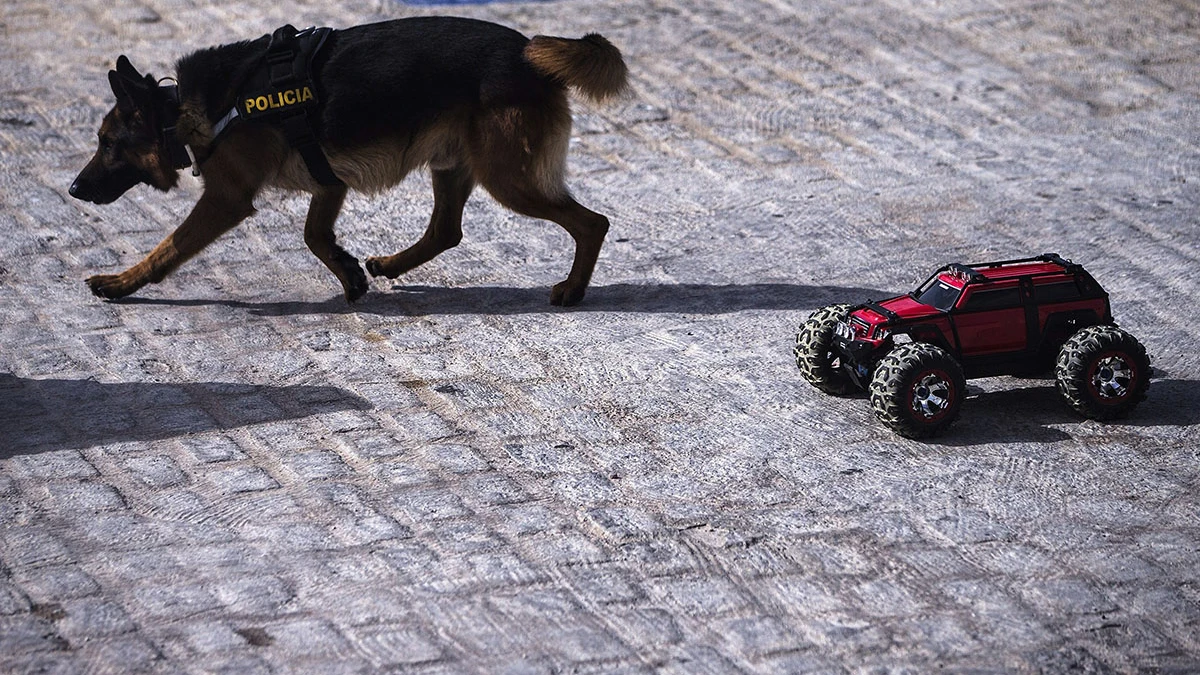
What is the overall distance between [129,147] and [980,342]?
170 inches

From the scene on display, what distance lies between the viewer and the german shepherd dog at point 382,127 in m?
6.64

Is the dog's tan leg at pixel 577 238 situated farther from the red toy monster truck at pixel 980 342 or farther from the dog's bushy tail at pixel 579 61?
the red toy monster truck at pixel 980 342

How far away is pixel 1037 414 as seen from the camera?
577 centimetres

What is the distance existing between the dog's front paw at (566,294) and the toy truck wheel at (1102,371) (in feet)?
8.04

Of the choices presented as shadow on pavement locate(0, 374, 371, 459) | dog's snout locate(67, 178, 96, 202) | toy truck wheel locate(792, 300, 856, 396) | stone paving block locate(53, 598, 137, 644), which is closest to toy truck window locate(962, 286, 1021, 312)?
toy truck wheel locate(792, 300, 856, 396)

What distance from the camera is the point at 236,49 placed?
6844 mm

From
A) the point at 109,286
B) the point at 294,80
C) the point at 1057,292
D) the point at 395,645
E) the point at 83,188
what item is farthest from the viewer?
the point at 83,188

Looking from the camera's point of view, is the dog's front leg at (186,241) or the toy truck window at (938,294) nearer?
the toy truck window at (938,294)

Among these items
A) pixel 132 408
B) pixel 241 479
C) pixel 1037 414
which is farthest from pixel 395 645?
pixel 1037 414

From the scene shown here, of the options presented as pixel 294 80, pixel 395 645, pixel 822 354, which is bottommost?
pixel 395 645

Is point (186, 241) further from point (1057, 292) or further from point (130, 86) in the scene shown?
point (1057, 292)

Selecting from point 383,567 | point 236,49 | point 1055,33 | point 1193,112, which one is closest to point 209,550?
point 383,567

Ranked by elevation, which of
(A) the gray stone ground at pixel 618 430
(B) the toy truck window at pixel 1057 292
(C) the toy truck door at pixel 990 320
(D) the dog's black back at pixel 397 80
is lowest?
(A) the gray stone ground at pixel 618 430

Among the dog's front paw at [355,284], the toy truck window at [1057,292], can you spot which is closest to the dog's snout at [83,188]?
the dog's front paw at [355,284]
